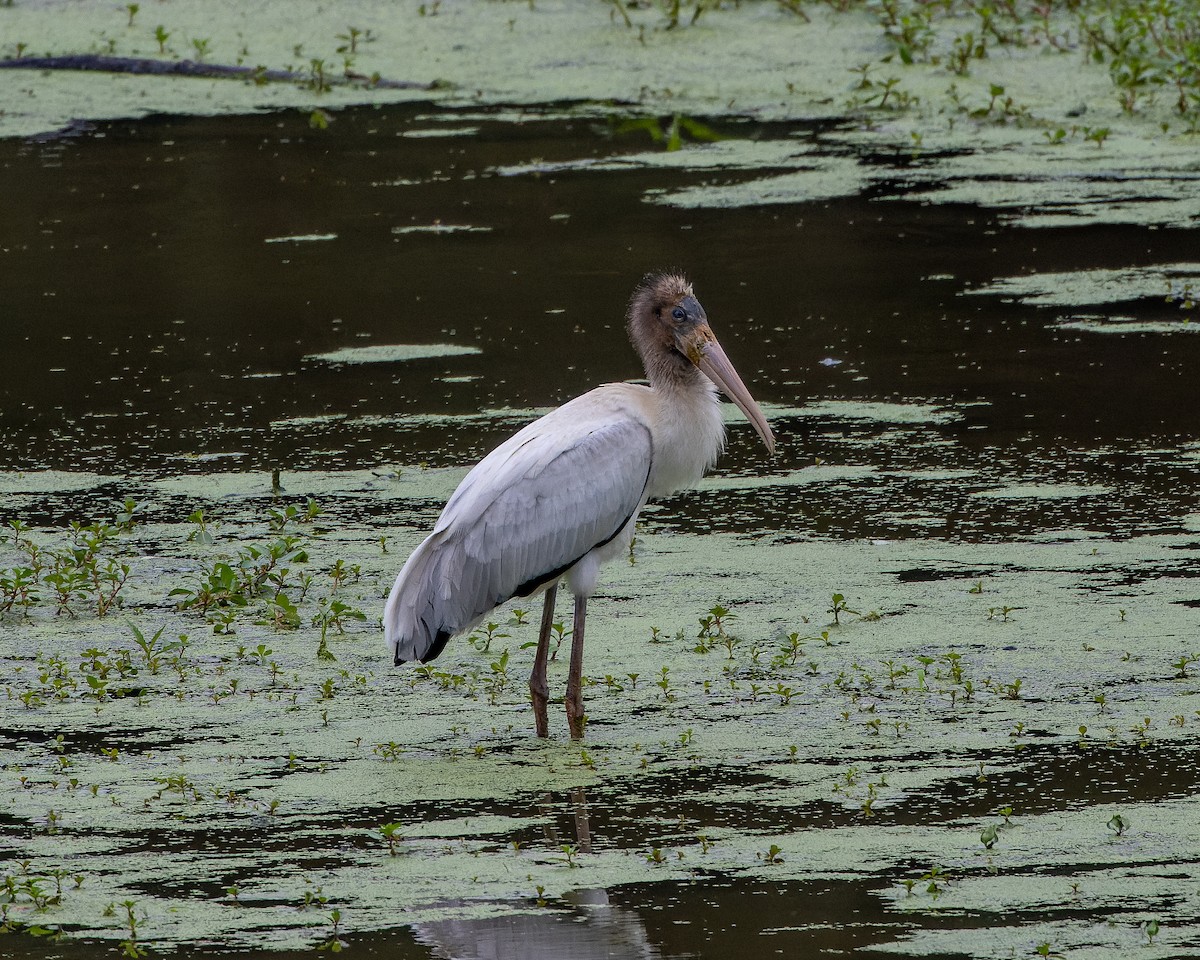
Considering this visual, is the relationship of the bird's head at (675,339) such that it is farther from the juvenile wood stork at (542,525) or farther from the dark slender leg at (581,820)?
the dark slender leg at (581,820)

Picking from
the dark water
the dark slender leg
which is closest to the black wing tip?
the dark slender leg

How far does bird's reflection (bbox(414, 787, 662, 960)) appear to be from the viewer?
13.4 feet

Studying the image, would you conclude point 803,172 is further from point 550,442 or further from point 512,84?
point 550,442

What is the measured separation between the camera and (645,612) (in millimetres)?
6379

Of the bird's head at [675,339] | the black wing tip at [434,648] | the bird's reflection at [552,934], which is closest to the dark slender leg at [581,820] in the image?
the bird's reflection at [552,934]

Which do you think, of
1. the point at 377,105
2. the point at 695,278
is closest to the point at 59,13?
the point at 377,105

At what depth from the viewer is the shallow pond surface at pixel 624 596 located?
4.40 metres

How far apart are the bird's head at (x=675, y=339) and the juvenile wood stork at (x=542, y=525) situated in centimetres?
18

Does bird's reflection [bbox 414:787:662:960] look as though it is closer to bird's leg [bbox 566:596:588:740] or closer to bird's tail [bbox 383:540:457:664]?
bird's leg [bbox 566:596:588:740]

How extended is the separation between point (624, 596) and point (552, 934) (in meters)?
2.45

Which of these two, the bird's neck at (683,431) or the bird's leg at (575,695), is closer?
the bird's leg at (575,695)

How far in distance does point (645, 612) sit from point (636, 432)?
0.85 m

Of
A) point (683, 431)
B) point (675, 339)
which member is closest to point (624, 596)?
point (683, 431)

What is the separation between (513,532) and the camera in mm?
5598
